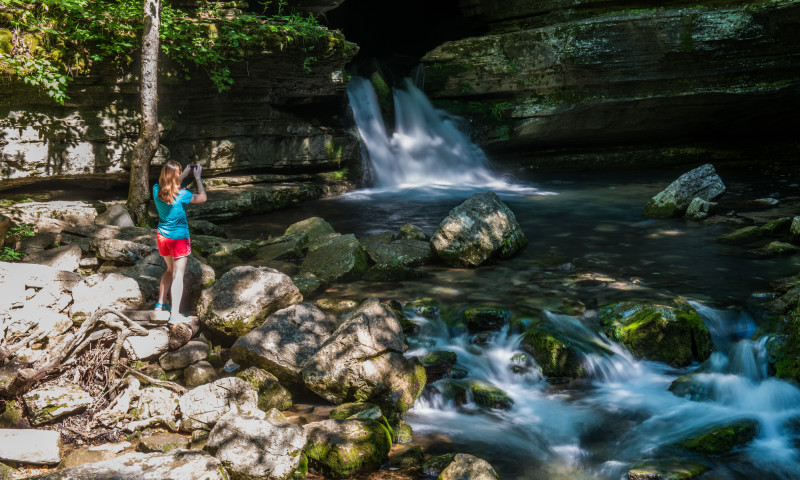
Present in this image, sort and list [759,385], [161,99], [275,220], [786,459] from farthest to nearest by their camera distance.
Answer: [275,220], [161,99], [759,385], [786,459]

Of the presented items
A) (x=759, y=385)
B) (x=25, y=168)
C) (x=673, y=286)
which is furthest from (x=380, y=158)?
(x=759, y=385)

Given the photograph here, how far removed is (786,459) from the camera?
432cm

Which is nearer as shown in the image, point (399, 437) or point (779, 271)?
point (399, 437)

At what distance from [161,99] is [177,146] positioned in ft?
3.29

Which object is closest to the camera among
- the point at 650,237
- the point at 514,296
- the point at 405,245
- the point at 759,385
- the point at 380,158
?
the point at 759,385

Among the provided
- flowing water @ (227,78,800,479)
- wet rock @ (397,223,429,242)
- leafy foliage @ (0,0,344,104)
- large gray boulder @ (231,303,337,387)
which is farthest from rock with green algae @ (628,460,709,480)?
leafy foliage @ (0,0,344,104)

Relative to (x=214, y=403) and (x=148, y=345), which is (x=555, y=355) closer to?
(x=214, y=403)

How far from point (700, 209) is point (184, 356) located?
9.66 m

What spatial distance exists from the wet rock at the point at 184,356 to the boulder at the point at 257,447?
1.40 m

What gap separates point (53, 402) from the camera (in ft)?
14.8

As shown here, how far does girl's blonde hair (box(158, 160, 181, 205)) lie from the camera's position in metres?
5.66

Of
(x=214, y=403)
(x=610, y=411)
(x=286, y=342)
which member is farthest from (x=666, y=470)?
(x=214, y=403)

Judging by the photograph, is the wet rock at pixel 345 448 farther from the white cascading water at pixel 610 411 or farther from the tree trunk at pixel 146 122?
the tree trunk at pixel 146 122

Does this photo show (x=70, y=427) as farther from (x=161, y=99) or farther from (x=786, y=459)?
(x=161, y=99)
